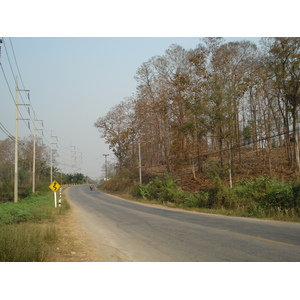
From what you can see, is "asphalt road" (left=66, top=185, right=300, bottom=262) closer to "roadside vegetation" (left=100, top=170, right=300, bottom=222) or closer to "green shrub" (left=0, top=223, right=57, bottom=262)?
"green shrub" (left=0, top=223, right=57, bottom=262)

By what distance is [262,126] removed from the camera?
33531mm

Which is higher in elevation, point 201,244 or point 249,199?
point 249,199

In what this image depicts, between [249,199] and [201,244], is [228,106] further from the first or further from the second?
[201,244]

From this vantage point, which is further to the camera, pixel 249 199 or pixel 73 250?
pixel 249 199

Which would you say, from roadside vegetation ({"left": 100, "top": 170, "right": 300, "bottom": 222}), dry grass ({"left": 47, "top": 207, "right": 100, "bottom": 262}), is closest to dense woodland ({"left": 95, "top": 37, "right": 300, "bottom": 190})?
roadside vegetation ({"left": 100, "top": 170, "right": 300, "bottom": 222})

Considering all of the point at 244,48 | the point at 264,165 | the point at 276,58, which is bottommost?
the point at 264,165

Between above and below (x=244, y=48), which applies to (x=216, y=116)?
below

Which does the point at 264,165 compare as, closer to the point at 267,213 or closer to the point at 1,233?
the point at 267,213

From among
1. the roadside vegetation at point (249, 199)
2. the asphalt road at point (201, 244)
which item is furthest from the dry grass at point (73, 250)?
the roadside vegetation at point (249, 199)

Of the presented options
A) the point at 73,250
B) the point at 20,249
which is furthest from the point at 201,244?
the point at 20,249

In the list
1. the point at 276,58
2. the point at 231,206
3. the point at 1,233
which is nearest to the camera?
the point at 1,233

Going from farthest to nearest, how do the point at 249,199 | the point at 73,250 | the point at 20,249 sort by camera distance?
the point at 249,199
the point at 73,250
the point at 20,249
